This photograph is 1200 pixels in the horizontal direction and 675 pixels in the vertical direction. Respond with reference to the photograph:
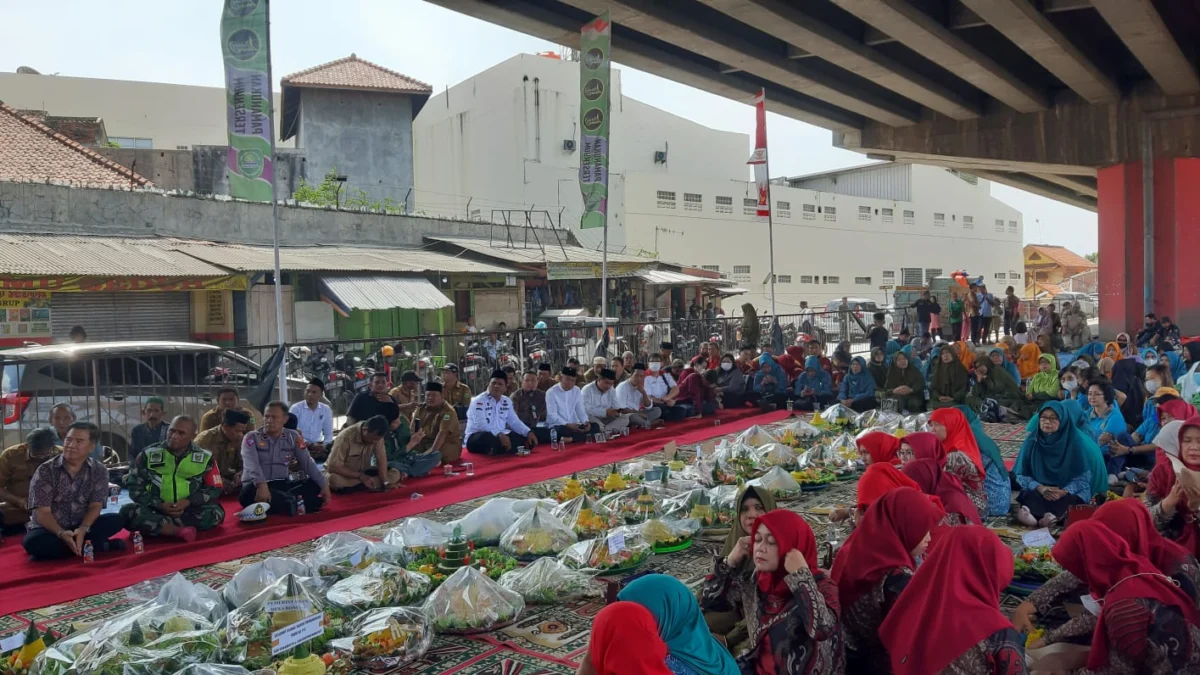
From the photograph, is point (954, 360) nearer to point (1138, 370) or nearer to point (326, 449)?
point (1138, 370)

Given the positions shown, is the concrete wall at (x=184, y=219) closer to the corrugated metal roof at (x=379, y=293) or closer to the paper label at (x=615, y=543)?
the corrugated metal roof at (x=379, y=293)

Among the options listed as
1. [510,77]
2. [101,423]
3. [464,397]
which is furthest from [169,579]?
[510,77]

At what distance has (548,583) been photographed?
15.1 ft

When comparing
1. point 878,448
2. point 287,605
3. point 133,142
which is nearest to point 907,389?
point 878,448

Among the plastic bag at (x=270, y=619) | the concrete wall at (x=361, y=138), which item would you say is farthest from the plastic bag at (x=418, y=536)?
the concrete wall at (x=361, y=138)

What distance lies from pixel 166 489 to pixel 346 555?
2.10 meters

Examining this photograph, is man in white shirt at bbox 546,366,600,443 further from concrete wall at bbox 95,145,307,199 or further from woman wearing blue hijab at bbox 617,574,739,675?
concrete wall at bbox 95,145,307,199

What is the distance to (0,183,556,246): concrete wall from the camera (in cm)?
1392

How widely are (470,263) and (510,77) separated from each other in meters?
9.39

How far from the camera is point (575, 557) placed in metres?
5.01

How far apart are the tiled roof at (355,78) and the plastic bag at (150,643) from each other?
2182 cm

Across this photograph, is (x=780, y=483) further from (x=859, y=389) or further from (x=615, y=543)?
(x=859, y=389)

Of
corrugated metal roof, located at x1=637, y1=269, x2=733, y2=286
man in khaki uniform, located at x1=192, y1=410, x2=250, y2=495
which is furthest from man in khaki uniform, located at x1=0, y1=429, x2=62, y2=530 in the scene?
corrugated metal roof, located at x1=637, y1=269, x2=733, y2=286

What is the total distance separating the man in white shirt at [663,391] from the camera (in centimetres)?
1145
